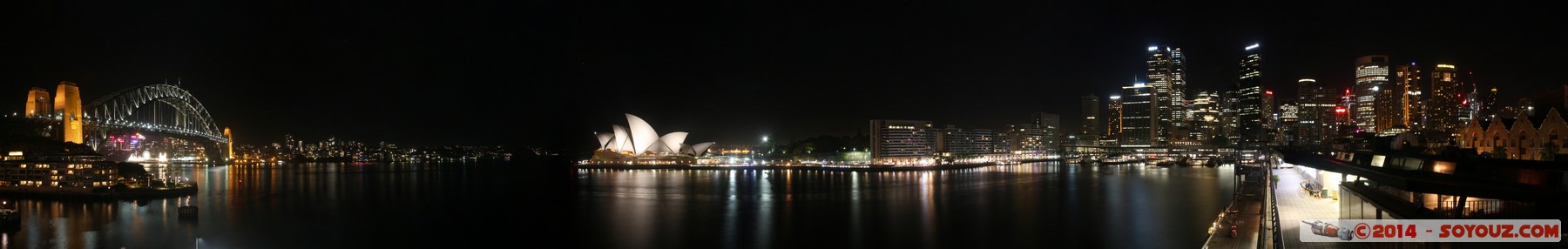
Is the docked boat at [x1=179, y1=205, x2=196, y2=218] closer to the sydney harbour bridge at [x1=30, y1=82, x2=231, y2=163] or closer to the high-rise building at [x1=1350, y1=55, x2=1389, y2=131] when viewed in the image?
the sydney harbour bridge at [x1=30, y1=82, x2=231, y2=163]

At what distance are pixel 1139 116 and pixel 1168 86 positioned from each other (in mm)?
5220

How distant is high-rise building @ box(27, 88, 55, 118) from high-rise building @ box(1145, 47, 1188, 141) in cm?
8096

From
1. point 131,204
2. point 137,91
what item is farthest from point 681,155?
point 131,204

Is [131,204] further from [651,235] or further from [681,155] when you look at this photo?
[681,155]

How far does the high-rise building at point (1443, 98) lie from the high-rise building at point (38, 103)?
5797 cm

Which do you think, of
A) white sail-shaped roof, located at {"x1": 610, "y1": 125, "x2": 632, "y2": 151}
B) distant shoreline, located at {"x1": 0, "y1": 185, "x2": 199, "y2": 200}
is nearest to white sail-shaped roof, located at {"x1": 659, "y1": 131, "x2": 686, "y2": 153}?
white sail-shaped roof, located at {"x1": 610, "y1": 125, "x2": 632, "y2": 151}

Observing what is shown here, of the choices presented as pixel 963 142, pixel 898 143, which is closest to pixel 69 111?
pixel 898 143

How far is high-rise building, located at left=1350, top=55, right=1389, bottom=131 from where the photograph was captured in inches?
1879

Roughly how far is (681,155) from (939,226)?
110ft

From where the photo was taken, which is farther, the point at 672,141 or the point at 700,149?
the point at 700,149

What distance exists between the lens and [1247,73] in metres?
75.2

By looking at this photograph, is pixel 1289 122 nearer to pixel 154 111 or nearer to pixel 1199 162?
pixel 1199 162

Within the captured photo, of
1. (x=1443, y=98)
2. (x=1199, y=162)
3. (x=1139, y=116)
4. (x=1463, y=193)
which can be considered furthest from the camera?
(x=1139, y=116)

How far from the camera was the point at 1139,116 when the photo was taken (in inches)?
3219
